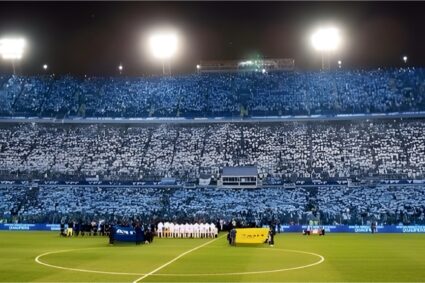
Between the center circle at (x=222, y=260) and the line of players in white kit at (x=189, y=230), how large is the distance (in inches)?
409

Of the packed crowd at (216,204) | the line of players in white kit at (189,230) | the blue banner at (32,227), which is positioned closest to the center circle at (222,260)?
the line of players in white kit at (189,230)

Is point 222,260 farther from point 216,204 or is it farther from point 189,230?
point 216,204

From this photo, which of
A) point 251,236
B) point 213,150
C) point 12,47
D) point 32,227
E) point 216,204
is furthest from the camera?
point 12,47

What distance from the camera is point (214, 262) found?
23.8 m

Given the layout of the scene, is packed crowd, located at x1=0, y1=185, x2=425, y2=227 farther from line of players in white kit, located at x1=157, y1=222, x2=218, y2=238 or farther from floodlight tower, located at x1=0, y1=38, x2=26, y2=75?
floodlight tower, located at x1=0, y1=38, x2=26, y2=75

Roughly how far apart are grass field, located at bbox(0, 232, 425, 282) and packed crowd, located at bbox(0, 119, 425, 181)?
82.2ft

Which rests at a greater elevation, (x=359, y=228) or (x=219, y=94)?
(x=219, y=94)

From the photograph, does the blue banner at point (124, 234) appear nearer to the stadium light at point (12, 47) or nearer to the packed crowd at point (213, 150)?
the packed crowd at point (213, 150)

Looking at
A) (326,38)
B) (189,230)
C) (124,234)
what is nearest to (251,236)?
(124,234)

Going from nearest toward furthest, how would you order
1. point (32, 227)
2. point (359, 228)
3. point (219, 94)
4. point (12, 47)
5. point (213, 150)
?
point (359, 228) < point (32, 227) < point (213, 150) < point (12, 47) < point (219, 94)

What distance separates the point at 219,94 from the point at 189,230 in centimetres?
3042

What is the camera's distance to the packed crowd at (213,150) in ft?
191

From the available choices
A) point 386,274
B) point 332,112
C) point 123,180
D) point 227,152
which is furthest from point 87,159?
point 386,274

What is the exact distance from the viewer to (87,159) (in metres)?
62.6
